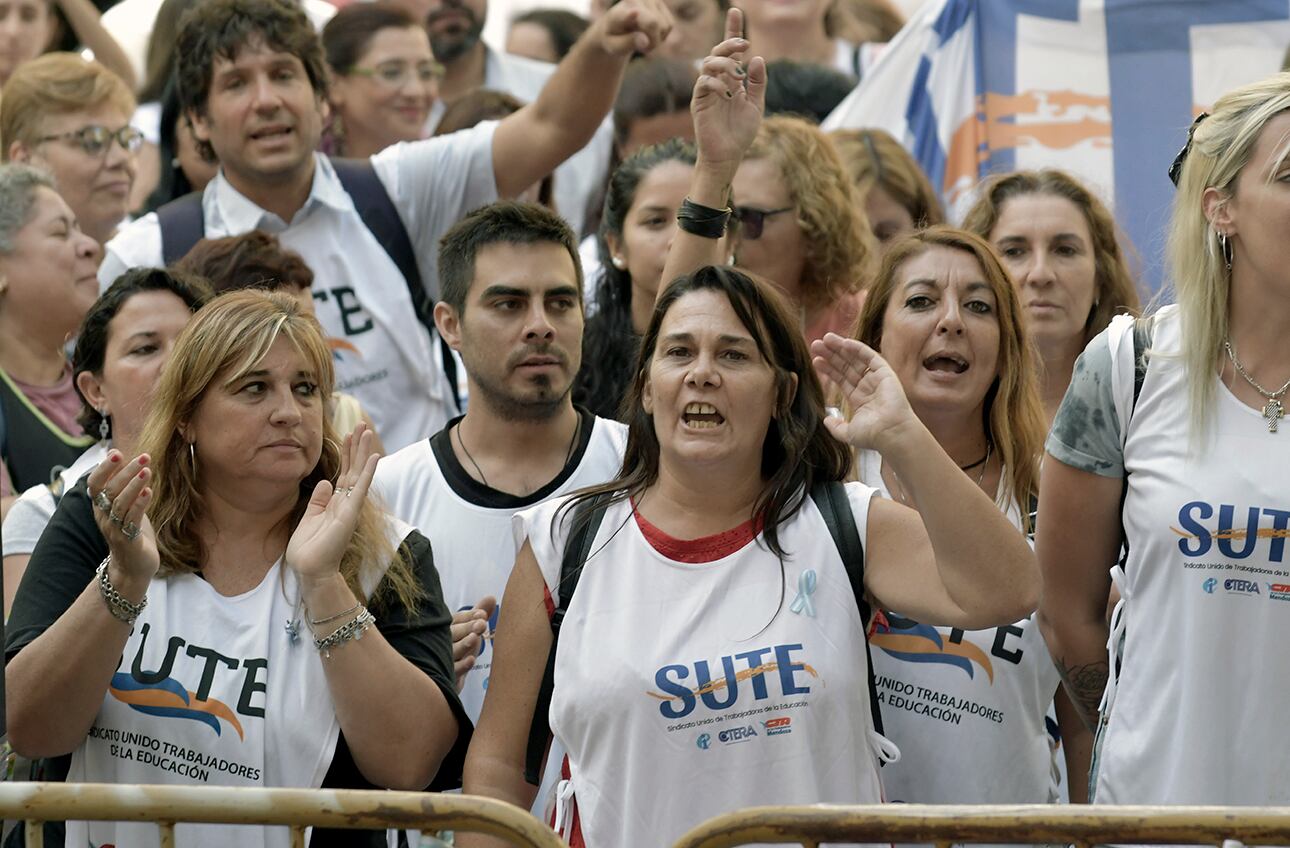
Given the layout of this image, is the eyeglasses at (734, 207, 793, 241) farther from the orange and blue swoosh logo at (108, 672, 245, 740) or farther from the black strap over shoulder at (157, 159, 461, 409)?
the orange and blue swoosh logo at (108, 672, 245, 740)

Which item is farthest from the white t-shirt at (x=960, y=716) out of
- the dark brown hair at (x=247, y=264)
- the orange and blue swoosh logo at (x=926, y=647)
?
the dark brown hair at (x=247, y=264)

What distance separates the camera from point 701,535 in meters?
3.54

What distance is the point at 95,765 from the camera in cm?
349

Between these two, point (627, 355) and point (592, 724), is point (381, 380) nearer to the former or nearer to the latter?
point (627, 355)

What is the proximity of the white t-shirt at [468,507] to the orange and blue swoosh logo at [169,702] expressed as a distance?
733mm

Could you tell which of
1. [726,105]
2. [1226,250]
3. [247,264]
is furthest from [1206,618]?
[247,264]

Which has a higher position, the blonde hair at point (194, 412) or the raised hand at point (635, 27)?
the raised hand at point (635, 27)

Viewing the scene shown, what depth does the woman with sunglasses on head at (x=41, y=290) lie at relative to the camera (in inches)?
198

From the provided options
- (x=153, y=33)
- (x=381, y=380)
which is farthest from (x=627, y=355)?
(x=153, y=33)

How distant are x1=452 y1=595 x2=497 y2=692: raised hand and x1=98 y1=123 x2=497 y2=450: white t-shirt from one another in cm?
144

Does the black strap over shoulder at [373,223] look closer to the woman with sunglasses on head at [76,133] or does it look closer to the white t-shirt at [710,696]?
the woman with sunglasses on head at [76,133]

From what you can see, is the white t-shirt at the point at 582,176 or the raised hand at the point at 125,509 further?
the white t-shirt at the point at 582,176

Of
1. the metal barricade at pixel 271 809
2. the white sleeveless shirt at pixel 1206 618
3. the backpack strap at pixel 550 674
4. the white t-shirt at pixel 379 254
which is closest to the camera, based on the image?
the metal barricade at pixel 271 809

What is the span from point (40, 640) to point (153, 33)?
4182 millimetres
